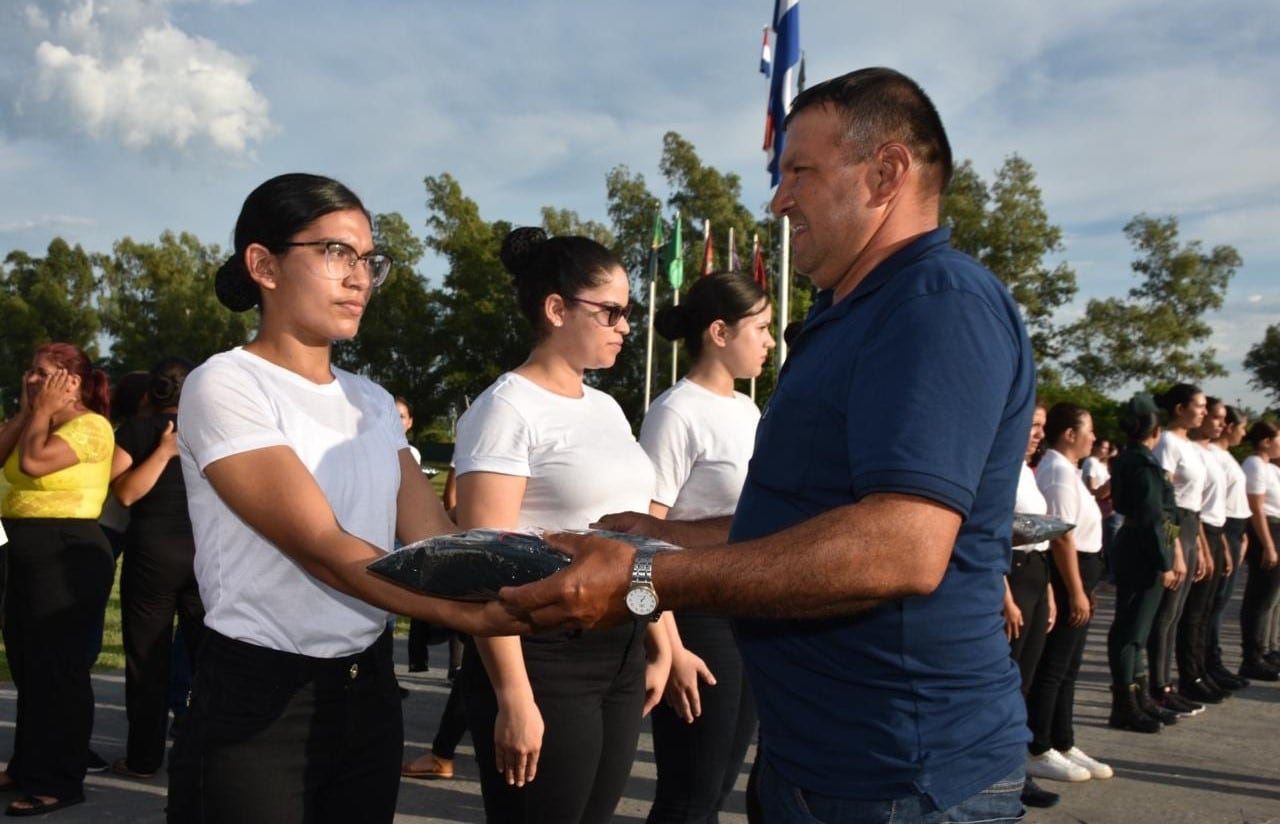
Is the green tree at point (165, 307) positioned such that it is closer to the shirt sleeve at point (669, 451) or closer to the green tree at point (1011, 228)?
the green tree at point (1011, 228)

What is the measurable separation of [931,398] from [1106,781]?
5652mm

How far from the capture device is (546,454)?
3.16 metres

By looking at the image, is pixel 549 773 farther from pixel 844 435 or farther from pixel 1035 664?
pixel 1035 664

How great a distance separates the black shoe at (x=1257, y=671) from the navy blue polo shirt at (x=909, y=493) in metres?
9.19

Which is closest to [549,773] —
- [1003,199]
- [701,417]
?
[701,417]

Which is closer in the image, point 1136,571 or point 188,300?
point 1136,571

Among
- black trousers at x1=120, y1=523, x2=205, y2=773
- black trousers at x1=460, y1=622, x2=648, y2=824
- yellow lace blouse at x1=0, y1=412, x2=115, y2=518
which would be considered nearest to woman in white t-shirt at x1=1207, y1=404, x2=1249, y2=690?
black trousers at x1=460, y1=622, x2=648, y2=824

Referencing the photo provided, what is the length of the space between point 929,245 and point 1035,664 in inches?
199

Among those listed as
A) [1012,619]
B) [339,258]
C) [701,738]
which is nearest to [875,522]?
[339,258]

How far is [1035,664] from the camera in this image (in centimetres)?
636

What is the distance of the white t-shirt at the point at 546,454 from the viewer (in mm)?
3109

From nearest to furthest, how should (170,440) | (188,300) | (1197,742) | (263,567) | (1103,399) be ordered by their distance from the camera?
(263,567), (170,440), (1197,742), (1103,399), (188,300)

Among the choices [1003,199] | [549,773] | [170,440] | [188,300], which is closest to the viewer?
[549,773]

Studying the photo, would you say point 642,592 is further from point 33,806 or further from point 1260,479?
point 1260,479
